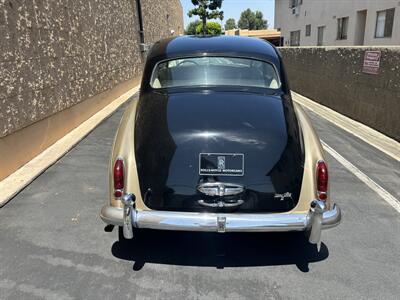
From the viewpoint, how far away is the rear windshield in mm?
4164

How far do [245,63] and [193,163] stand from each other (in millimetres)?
1717

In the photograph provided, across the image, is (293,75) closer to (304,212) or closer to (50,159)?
(50,159)

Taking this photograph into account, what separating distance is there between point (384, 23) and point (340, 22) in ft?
14.8

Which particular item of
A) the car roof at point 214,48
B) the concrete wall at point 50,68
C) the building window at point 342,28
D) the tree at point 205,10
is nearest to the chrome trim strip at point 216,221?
the car roof at point 214,48

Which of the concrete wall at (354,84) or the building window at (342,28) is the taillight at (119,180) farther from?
the building window at (342,28)

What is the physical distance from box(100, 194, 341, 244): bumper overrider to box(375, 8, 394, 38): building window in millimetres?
15186

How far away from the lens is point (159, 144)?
3254mm

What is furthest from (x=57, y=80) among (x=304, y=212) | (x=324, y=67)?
(x=324, y=67)

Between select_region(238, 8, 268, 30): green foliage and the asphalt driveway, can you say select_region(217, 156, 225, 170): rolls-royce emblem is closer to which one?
the asphalt driveway

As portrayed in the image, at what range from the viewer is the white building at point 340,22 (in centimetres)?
1560

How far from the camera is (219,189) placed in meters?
3.06

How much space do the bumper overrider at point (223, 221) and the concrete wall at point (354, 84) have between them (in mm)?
5039

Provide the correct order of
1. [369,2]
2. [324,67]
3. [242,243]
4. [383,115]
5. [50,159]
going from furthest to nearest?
[369,2]
[324,67]
[383,115]
[50,159]
[242,243]

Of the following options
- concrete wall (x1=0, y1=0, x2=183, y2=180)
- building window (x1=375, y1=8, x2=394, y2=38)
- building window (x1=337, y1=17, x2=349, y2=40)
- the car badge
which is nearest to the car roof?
the car badge
